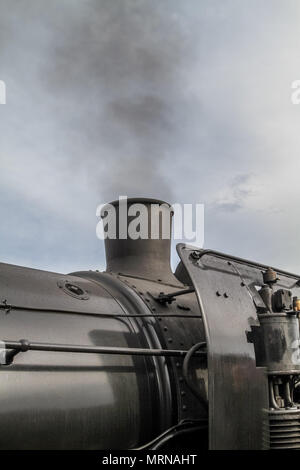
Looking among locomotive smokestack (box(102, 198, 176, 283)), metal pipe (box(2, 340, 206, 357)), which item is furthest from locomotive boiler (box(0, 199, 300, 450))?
locomotive smokestack (box(102, 198, 176, 283))

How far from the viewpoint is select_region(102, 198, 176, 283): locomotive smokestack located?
3939mm

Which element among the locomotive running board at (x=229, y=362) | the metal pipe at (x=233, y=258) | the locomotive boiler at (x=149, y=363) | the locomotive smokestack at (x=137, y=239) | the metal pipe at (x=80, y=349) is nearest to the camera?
the metal pipe at (x=80, y=349)

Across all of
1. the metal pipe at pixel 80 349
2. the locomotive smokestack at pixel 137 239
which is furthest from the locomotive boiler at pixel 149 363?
the locomotive smokestack at pixel 137 239

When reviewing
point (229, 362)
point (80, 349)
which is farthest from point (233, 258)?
point (80, 349)

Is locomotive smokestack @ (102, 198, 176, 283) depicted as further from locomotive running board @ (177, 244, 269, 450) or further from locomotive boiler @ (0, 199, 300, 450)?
locomotive running board @ (177, 244, 269, 450)

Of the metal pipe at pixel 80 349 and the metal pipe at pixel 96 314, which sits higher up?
the metal pipe at pixel 96 314

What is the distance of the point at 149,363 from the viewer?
2.86m

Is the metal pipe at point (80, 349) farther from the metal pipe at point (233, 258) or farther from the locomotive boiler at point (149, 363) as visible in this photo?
the metal pipe at point (233, 258)

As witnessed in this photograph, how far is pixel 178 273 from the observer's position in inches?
164

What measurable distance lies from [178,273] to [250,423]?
5.48 feet

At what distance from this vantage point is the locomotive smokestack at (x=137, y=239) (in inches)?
155

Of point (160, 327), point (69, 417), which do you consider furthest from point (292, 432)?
point (69, 417)
